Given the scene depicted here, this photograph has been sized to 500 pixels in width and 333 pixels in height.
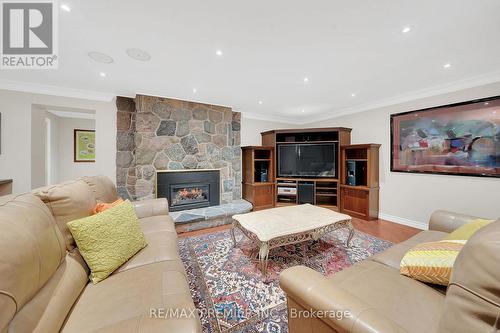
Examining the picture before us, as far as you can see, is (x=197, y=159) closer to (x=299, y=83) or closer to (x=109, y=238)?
(x=299, y=83)

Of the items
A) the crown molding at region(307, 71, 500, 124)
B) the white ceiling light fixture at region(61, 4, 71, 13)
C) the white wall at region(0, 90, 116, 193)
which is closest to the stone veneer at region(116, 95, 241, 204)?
the white wall at region(0, 90, 116, 193)

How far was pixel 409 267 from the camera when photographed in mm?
1125

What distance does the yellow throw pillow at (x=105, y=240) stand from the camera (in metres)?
1.13

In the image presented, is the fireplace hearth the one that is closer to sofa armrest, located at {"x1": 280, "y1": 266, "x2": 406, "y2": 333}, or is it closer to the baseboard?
sofa armrest, located at {"x1": 280, "y1": 266, "x2": 406, "y2": 333}

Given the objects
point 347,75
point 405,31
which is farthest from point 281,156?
point 405,31

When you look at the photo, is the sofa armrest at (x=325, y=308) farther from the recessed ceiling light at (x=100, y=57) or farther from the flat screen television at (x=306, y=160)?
the flat screen television at (x=306, y=160)

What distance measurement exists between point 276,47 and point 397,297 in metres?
2.23

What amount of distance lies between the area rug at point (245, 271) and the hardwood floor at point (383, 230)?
0.21 metres

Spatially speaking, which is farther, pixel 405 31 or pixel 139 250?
pixel 405 31

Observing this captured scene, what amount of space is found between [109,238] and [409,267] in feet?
6.21

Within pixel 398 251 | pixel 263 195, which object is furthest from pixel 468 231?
pixel 263 195

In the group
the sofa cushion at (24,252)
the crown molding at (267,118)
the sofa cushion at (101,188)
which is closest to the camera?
the sofa cushion at (24,252)

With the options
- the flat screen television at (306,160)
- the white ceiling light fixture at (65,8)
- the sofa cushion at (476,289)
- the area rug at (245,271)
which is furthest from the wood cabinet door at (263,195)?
the sofa cushion at (476,289)

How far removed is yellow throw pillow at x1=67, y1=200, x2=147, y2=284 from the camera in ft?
3.72
